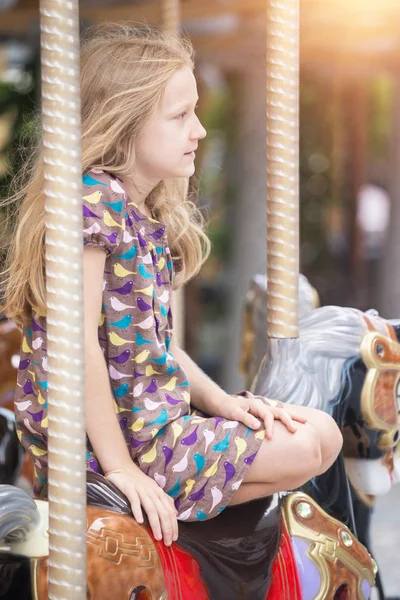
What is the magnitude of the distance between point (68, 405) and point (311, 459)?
1.22 feet

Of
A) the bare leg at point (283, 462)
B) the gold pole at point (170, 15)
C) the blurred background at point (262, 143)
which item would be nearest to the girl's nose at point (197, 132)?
the bare leg at point (283, 462)

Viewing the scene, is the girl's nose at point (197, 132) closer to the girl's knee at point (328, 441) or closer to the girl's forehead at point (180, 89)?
the girl's forehead at point (180, 89)

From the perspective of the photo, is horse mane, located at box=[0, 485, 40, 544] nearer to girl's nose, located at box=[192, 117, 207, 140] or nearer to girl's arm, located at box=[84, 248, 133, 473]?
girl's arm, located at box=[84, 248, 133, 473]

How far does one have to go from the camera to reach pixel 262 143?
420 centimetres

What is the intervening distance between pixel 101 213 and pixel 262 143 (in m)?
3.22

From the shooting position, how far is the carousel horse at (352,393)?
1.29 m

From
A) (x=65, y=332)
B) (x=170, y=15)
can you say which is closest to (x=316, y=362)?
(x=65, y=332)

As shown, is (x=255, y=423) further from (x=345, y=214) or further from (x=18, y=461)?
(x=345, y=214)

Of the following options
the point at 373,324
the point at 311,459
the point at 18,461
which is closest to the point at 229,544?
the point at 311,459

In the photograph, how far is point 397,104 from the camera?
4.76 meters

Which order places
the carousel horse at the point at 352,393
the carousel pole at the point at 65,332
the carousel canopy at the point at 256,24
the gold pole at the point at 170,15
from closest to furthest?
the carousel pole at the point at 65,332 → the carousel horse at the point at 352,393 → the gold pole at the point at 170,15 → the carousel canopy at the point at 256,24

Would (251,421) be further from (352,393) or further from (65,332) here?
(65,332)

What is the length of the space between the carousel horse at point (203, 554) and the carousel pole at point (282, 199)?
0.24 m

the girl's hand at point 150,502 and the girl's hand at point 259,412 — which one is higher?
the girl's hand at point 259,412
